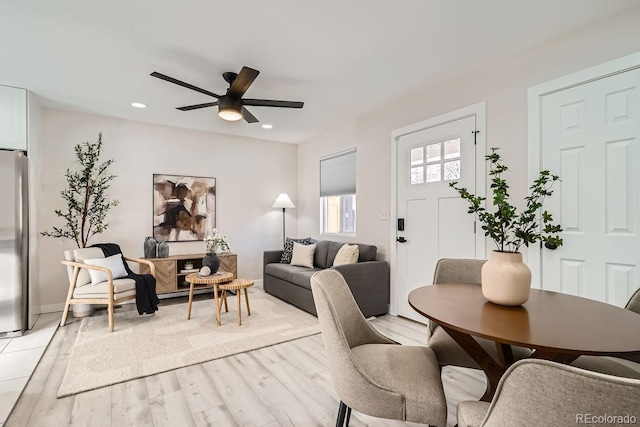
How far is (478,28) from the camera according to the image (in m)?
2.31

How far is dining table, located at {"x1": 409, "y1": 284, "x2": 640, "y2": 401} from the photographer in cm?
100

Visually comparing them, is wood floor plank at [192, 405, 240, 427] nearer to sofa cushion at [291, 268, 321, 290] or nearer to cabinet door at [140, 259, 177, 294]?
sofa cushion at [291, 268, 321, 290]

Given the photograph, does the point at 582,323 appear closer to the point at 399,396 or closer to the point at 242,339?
the point at 399,396

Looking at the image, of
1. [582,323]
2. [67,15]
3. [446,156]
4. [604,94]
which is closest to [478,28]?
[604,94]

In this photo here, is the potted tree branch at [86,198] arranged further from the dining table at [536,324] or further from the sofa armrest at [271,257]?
the dining table at [536,324]

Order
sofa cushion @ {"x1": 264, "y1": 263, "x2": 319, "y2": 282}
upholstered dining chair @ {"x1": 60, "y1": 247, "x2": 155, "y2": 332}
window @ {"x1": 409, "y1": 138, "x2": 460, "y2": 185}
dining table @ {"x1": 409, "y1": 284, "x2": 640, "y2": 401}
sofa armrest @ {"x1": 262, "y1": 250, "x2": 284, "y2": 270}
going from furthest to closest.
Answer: sofa armrest @ {"x1": 262, "y1": 250, "x2": 284, "y2": 270}, sofa cushion @ {"x1": 264, "y1": 263, "x2": 319, "y2": 282}, upholstered dining chair @ {"x1": 60, "y1": 247, "x2": 155, "y2": 332}, window @ {"x1": 409, "y1": 138, "x2": 460, "y2": 185}, dining table @ {"x1": 409, "y1": 284, "x2": 640, "y2": 401}

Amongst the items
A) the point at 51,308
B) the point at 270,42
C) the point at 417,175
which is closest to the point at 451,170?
the point at 417,175

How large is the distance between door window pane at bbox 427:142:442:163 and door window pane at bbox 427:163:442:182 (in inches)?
2.5

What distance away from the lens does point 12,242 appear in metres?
3.12

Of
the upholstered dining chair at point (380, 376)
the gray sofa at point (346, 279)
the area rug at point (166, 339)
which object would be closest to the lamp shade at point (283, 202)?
the gray sofa at point (346, 279)

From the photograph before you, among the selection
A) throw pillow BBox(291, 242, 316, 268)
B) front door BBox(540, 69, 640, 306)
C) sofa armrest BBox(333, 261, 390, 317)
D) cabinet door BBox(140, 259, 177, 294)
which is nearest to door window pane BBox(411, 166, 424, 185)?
sofa armrest BBox(333, 261, 390, 317)

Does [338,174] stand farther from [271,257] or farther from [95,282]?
[95,282]

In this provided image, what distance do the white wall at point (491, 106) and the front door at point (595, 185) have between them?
0.19 m

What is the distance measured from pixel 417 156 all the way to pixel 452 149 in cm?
43
